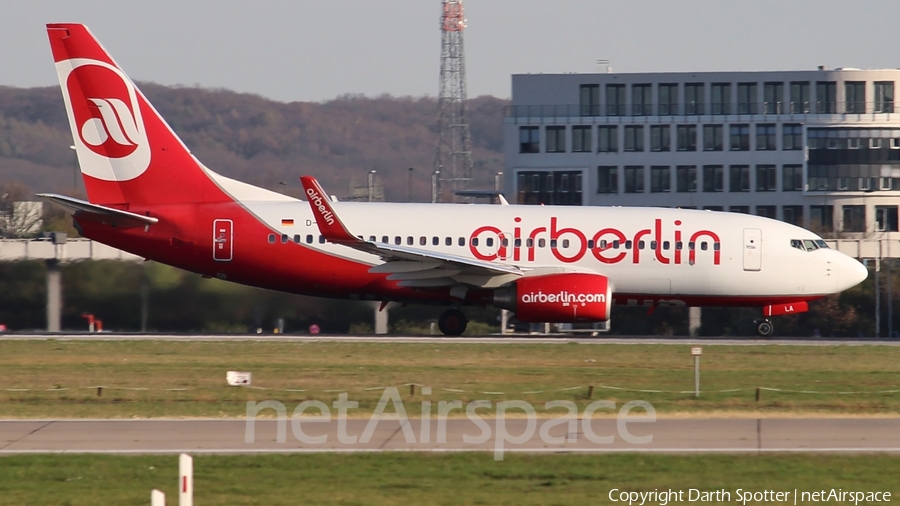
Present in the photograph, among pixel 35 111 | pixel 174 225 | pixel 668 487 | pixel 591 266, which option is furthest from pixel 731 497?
pixel 35 111

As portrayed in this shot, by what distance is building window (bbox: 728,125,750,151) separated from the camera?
8175 centimetres

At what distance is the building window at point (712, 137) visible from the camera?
8188cm

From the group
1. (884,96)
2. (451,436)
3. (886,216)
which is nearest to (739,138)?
(884,96)

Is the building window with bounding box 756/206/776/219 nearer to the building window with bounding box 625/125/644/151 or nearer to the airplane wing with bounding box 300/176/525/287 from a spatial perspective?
the building window with bounding box 625/125/644/151

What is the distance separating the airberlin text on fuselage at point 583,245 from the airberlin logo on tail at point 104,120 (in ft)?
31.9

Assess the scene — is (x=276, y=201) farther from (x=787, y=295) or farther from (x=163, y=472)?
(x=163, y=472)

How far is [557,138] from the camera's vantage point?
81.6 metres

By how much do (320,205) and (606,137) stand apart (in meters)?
55.6

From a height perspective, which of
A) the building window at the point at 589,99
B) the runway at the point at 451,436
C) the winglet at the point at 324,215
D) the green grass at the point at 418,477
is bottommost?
the green grass at the point at 418,477

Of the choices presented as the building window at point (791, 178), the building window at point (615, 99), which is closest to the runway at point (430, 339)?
the building window at point (791, 178)

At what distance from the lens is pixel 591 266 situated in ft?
101

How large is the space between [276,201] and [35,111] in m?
96.8

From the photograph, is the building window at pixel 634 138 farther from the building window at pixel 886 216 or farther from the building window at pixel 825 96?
the building window at pixel 886 216

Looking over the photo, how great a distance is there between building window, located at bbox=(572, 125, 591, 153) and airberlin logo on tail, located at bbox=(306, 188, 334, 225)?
A: 54755 mm
